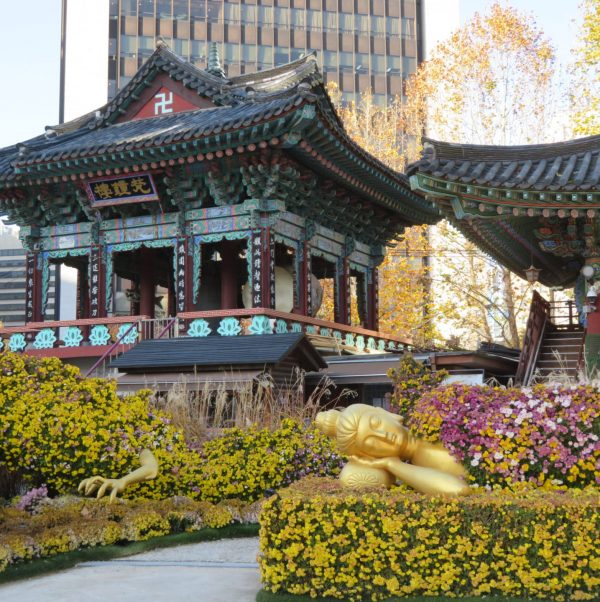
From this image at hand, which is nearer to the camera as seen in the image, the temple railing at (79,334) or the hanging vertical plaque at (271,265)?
the hanging vertical plaque at (271,265)

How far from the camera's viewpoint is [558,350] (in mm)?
16328

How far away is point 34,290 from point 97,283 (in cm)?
198

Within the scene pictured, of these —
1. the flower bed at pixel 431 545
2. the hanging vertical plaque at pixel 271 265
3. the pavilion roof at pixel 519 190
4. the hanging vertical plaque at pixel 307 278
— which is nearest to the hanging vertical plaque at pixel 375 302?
the hanging vertical plaque at pixel 307 278

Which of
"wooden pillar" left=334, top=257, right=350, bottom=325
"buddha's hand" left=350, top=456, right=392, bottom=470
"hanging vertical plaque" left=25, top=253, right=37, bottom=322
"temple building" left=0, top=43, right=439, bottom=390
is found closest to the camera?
"buddha's hand" left=350, top=456, right=392, bottom=470

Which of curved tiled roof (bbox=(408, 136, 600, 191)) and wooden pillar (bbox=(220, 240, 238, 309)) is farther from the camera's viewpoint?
wooden pillar (bbox=(220, 240, 238, 309))

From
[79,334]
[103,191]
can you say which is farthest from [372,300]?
[79,334]

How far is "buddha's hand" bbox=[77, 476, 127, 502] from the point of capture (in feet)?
29.1

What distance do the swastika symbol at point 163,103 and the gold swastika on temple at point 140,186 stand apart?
2.98m

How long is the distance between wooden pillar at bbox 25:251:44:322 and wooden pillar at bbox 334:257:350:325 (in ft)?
23.9

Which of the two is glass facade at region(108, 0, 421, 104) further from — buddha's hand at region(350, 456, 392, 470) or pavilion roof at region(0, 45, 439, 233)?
buddha's hand at region(350, 456, 392, 470)

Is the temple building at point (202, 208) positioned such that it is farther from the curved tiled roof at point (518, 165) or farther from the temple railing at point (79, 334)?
the curved tiled roof at point (518, 165)

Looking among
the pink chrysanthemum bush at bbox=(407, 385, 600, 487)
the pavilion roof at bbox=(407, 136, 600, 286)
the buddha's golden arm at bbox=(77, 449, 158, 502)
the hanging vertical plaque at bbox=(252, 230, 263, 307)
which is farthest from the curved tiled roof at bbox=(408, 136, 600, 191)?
the hanging vertical plaque at bbox=(252, 230, 263, 307)

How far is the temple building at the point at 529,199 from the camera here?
1179 cm

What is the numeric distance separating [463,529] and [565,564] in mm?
707
